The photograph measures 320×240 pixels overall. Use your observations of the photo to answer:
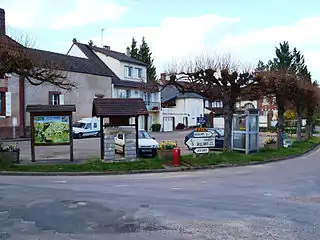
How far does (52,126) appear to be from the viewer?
1984 cm

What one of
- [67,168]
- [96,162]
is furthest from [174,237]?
[96,162]

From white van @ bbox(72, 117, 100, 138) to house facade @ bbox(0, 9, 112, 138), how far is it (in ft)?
8.85

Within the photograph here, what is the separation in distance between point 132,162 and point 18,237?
39.5 feet

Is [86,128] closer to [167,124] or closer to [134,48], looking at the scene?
[167,124]

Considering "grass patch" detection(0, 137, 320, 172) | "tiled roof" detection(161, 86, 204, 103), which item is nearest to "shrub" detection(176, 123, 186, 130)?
"tiled roof" detection(161, 86, 204, 103)

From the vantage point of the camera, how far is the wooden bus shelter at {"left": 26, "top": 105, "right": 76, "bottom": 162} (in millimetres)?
19719

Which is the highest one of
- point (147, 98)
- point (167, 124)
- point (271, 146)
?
point (147, 98)

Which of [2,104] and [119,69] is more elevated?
[119,69]

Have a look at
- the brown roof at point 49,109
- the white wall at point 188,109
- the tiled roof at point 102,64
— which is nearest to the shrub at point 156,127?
the tiled roof at point 102,64

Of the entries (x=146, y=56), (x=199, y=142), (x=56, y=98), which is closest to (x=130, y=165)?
(x=199, y=142)

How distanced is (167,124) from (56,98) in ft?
70.2

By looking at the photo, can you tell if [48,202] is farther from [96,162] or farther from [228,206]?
[96,162]

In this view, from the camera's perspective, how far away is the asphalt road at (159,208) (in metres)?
7.21

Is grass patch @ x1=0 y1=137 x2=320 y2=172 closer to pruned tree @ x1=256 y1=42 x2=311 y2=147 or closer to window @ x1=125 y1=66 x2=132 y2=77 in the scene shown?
pruned tree @ x1=256 y1=42 x2=311 y2=147
